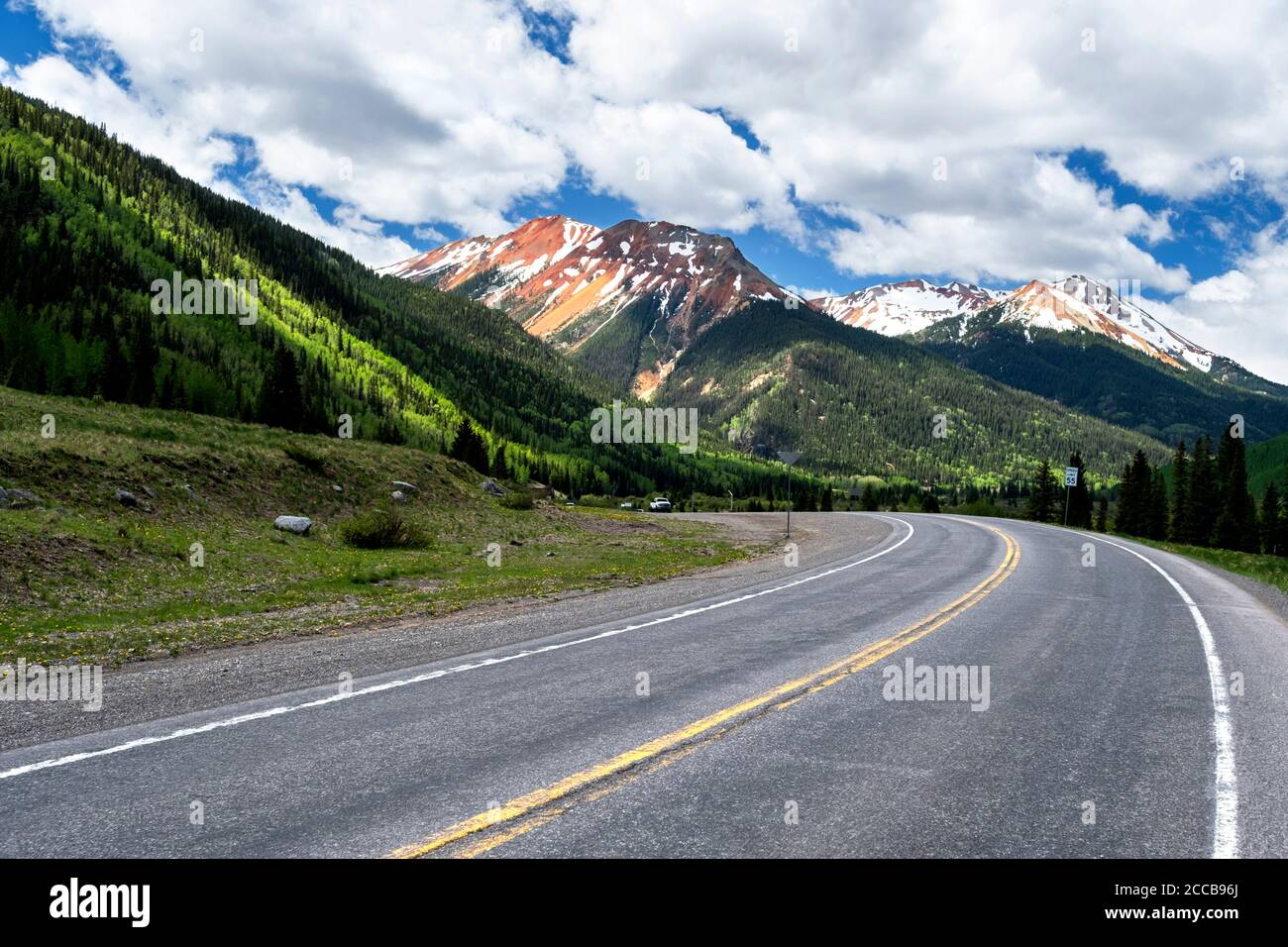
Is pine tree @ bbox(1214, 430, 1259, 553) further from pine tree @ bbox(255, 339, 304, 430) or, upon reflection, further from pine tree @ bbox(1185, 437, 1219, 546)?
pine tree @ bbox(255, 339, 304, 430)

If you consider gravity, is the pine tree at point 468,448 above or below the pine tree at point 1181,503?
above

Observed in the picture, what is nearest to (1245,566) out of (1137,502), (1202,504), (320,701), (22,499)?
(320,701)

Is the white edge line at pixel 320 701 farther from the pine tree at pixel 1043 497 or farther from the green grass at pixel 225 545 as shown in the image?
the pine tree at pixel 1043 497

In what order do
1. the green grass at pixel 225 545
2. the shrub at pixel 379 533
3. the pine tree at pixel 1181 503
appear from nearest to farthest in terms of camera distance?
the green grass at pixel 225 545, the shrub at pixel 379 533, the pine tree at pixel 1181 503

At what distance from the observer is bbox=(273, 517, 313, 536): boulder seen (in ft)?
79.8

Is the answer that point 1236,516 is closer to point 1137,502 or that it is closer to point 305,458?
point 1137,502

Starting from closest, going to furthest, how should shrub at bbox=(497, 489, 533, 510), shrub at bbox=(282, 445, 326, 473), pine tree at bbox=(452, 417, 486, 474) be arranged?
shrub at bbox=(282, 445, 326, 473)
shrub at bbox=(497, 489, 533, 510)
pine tree at bbox=(452, 417, 486, 474)

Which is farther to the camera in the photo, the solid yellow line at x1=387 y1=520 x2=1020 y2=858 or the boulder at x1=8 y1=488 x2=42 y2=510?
the boulder at x1=8 y1=488 x2=42 y2=510

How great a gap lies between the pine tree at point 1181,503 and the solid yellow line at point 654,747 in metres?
93.6

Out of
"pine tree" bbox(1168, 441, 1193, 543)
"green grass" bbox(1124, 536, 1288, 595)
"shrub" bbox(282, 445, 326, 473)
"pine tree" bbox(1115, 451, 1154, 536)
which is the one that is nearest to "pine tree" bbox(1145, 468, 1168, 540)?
"pine tree" bbox(1115, 451, 1154, 536)

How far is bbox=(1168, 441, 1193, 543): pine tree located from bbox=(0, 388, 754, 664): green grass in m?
77.8

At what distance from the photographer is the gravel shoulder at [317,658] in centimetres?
730

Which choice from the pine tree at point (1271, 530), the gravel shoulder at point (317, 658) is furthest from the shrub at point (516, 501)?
the pine tree at point (1271, 530)
